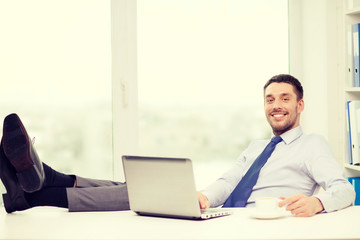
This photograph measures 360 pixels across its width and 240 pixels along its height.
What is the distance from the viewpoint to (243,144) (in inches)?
140

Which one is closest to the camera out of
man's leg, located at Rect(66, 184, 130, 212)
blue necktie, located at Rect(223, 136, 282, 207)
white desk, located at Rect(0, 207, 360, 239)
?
white desk, located at Rect(0, 207, 360, 239)

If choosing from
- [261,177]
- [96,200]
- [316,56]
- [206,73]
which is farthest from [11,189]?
[316,56]

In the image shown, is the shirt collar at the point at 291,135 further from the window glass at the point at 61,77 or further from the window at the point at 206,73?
the window glass at the point at 61,77

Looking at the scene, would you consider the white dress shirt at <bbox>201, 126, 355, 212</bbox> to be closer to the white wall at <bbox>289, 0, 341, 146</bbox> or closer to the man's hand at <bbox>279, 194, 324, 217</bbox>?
the man's hand at <bbox>279, 194, 324, 217</bbox>

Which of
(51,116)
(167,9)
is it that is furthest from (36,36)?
(167,9)

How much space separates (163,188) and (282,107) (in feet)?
3.31

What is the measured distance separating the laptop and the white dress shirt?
0.55 metres

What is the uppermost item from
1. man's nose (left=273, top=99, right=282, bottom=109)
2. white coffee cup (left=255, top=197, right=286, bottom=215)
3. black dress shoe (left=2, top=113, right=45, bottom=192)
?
man's nose (left=273, top=99, right=282, bottom=109)

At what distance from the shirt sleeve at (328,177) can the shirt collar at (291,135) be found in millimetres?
126

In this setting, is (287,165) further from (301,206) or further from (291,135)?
(301,206)

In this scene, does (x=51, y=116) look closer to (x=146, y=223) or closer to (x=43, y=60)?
(x=43, y=60)

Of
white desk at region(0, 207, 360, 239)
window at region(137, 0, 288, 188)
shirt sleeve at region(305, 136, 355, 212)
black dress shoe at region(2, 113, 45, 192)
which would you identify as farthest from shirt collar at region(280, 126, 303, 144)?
black dress shoe at region(2, 113, 45, 192)

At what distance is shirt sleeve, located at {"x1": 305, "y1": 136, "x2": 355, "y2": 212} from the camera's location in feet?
6.38

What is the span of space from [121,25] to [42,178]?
1.38 m
